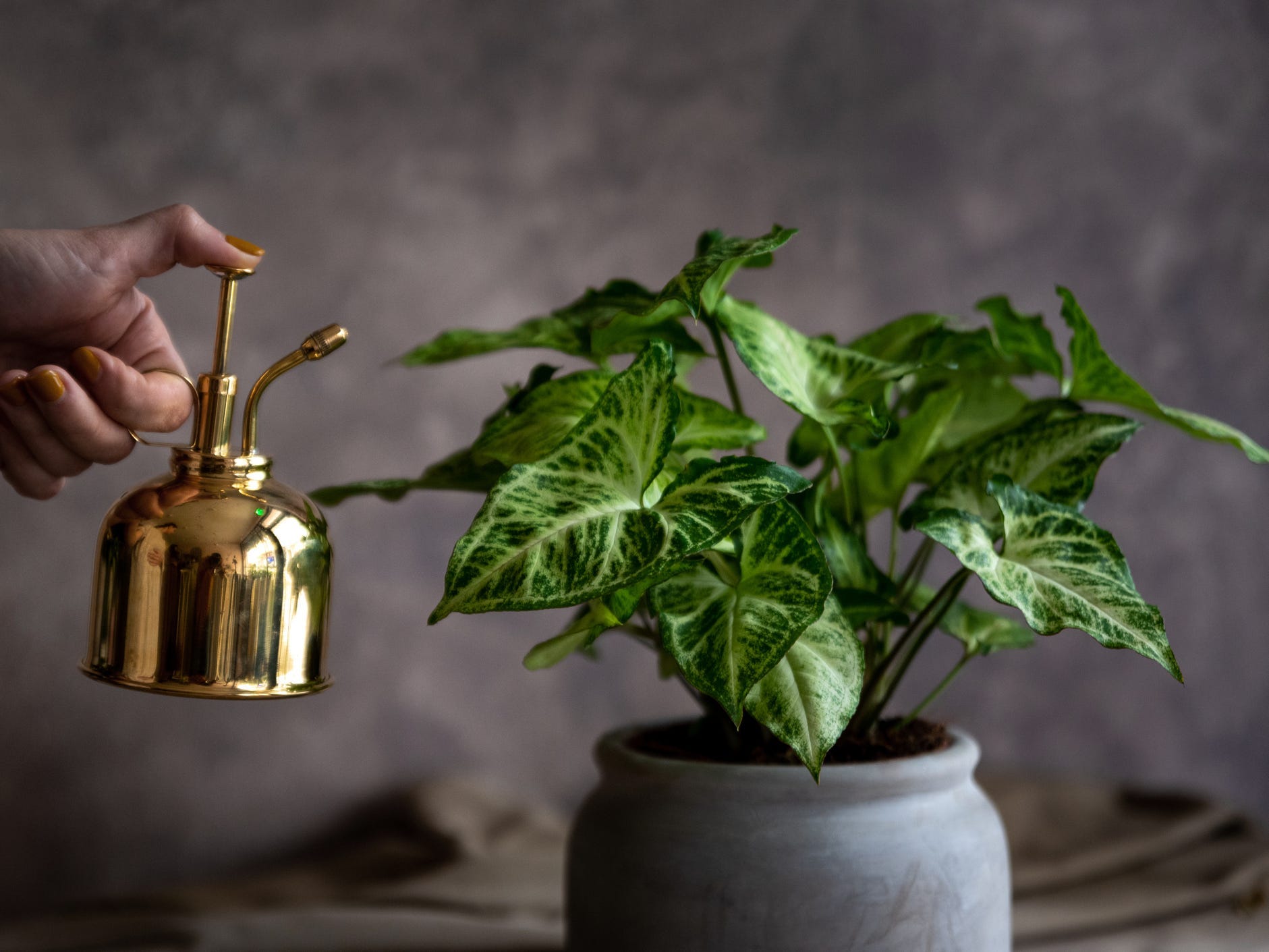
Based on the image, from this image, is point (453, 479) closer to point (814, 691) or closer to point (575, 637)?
point (575, 637)

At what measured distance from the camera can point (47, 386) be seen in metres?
0.71

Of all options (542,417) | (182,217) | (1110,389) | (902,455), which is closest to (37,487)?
(182,217)

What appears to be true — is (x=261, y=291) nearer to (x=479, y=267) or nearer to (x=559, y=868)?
(x=479, y=267)

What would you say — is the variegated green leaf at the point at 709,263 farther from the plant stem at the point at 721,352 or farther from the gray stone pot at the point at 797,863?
the gray stone pot at the point at 797,863

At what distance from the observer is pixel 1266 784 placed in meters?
1.84

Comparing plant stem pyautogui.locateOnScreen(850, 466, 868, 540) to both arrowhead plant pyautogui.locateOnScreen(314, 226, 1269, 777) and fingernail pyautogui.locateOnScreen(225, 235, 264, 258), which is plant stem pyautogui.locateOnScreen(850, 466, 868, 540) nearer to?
arrowhead plant pyautogui.locateOnScreen(314, 226, 1269, 777)

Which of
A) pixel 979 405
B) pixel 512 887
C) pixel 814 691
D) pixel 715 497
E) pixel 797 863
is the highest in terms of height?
pixel 979 405

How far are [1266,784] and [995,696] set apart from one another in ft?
1.54

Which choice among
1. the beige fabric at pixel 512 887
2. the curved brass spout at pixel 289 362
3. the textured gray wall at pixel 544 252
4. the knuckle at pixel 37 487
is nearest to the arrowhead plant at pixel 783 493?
the curved brass spout at pixel 289 362

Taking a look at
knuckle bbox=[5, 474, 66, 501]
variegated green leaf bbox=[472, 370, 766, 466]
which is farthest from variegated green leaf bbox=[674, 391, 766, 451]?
knuckle bbox=[5, 474, 66, 501]

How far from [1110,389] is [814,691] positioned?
1.10 feet

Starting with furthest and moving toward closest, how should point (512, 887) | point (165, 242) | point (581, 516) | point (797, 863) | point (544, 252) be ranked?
point (544, 252), point (512, 887), point (165, 242), point (797, 863), point (581, 516)

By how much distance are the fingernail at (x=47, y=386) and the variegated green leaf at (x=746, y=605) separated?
0.40m

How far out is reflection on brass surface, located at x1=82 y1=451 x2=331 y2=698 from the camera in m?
0.61
